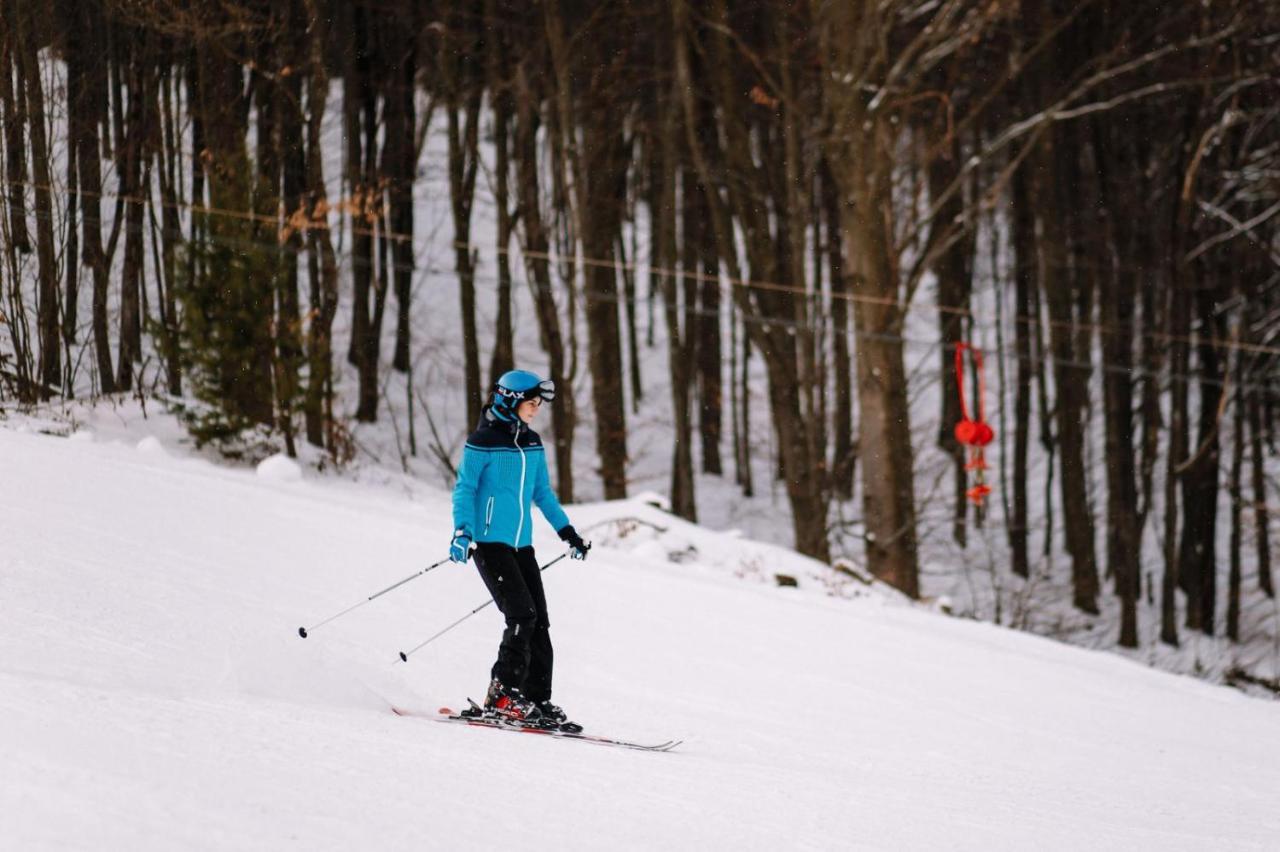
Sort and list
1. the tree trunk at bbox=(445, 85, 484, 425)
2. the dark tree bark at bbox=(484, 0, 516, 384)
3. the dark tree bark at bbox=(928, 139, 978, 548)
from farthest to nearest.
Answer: the dark tree bark at bbox=(928, 139, 978, 548)
the tree trunk at bbox=(445, 85, 484, 425)
the dark tree bark at bbox=(484, 0, 516, 384)

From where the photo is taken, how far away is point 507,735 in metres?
6.43

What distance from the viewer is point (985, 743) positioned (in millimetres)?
8109

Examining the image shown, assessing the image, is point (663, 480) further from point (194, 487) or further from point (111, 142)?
point (194, 487)

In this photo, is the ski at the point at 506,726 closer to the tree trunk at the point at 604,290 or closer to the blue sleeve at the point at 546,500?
the blue sleeve at the point at 546,500

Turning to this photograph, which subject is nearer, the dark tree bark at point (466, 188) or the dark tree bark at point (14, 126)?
the dark tree bark at point (14, 126)

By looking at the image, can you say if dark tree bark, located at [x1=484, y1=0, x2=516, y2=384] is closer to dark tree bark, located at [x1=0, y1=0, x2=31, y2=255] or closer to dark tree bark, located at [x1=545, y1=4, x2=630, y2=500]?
dark tree bark, located at [x1=545, y1=4, x2=630, y2=500]

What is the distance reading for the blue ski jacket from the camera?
268 inches

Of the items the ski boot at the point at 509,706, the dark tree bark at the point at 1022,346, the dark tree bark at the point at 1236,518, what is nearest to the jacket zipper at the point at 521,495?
the ski boot at the point at 509,706

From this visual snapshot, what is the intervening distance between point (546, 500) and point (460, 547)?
0.70m

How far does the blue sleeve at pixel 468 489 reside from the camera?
6734 millimetres

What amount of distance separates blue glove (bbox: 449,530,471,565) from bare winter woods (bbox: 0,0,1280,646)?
25.4 feet

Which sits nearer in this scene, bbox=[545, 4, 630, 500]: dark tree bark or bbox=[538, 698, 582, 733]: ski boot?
bbox=[538, 698, 582, 733]: ski boot

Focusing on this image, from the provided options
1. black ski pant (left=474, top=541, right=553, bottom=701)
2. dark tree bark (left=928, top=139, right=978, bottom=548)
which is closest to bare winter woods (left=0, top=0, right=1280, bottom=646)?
dark tree bark (left=928, top=139, right=978, bottom=548)

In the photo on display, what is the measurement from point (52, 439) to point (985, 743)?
872 cm
